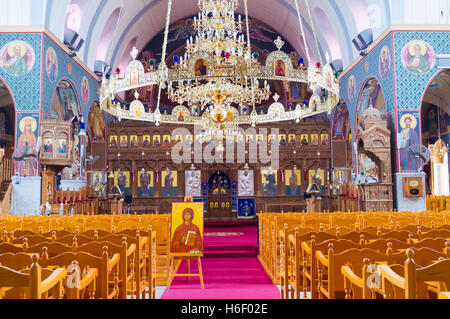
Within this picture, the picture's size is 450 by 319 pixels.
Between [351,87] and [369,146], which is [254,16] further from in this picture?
[369,146]

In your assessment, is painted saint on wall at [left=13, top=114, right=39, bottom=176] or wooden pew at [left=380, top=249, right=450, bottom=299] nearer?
wooden pew at [left=380, top=249, right=450, bottom=299]

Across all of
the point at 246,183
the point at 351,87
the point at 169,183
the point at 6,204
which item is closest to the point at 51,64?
the point at 6,204

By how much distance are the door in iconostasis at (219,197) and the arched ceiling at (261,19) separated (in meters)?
7.84

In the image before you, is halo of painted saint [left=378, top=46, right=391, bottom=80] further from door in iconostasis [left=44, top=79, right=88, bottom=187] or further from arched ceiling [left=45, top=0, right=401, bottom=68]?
door in iconostasis [left=44, top=79, right=88, bottom=187]

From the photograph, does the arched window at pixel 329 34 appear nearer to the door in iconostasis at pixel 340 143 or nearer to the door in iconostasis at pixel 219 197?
the door in iconostasis at pixel 340 143

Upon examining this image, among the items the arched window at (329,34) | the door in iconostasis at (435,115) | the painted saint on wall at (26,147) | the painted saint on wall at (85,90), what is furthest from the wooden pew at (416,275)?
the arched window at (329,34)

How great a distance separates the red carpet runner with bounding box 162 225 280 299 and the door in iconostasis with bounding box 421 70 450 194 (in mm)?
13001

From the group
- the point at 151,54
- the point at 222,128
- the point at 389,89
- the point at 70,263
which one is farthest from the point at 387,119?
the point at 151,54

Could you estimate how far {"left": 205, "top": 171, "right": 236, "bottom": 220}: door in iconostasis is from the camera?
21.0 metres

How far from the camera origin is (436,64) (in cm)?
1369

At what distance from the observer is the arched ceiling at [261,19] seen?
48.9ft

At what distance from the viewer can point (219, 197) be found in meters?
21.2

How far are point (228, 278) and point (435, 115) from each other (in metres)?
17.3

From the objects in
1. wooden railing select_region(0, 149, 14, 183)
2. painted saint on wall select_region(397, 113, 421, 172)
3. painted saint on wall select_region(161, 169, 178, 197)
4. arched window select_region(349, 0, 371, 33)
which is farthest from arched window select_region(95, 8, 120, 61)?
painted saint on wall select_region(397, 113, 421, 172)
